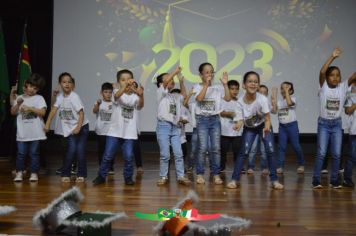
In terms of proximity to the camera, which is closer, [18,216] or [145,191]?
[18,216]

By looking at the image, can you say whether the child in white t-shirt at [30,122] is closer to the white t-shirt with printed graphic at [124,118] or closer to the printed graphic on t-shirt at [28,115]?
the printed graphic on t-shirt at [28,115]

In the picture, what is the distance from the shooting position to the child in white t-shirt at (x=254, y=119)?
451cm

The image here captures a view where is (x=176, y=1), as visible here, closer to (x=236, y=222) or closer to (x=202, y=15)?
(x=202, y=15)

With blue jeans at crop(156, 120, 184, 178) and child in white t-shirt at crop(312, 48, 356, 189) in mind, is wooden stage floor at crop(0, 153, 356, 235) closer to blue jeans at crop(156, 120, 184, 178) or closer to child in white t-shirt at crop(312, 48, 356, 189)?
blue jeans at crop(156, 120, 184, 178)

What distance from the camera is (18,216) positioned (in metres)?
3.14

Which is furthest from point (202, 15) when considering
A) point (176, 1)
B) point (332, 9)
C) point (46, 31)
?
point (46, 31)

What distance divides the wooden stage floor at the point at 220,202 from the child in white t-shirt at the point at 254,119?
0.22 m

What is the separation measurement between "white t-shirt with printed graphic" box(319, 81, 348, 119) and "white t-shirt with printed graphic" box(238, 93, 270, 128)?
0.48m

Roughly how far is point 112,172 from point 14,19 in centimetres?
346

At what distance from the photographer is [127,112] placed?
4.75 meters

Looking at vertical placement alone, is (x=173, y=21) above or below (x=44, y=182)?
above

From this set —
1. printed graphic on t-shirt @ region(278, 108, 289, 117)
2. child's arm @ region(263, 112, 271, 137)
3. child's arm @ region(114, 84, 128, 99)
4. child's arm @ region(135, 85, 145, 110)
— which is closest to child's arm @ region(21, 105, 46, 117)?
child's arm @ region(114, 84, 128, 99)

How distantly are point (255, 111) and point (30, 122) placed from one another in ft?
6.93

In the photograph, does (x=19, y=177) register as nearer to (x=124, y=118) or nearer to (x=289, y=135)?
(x=124, y=118)
